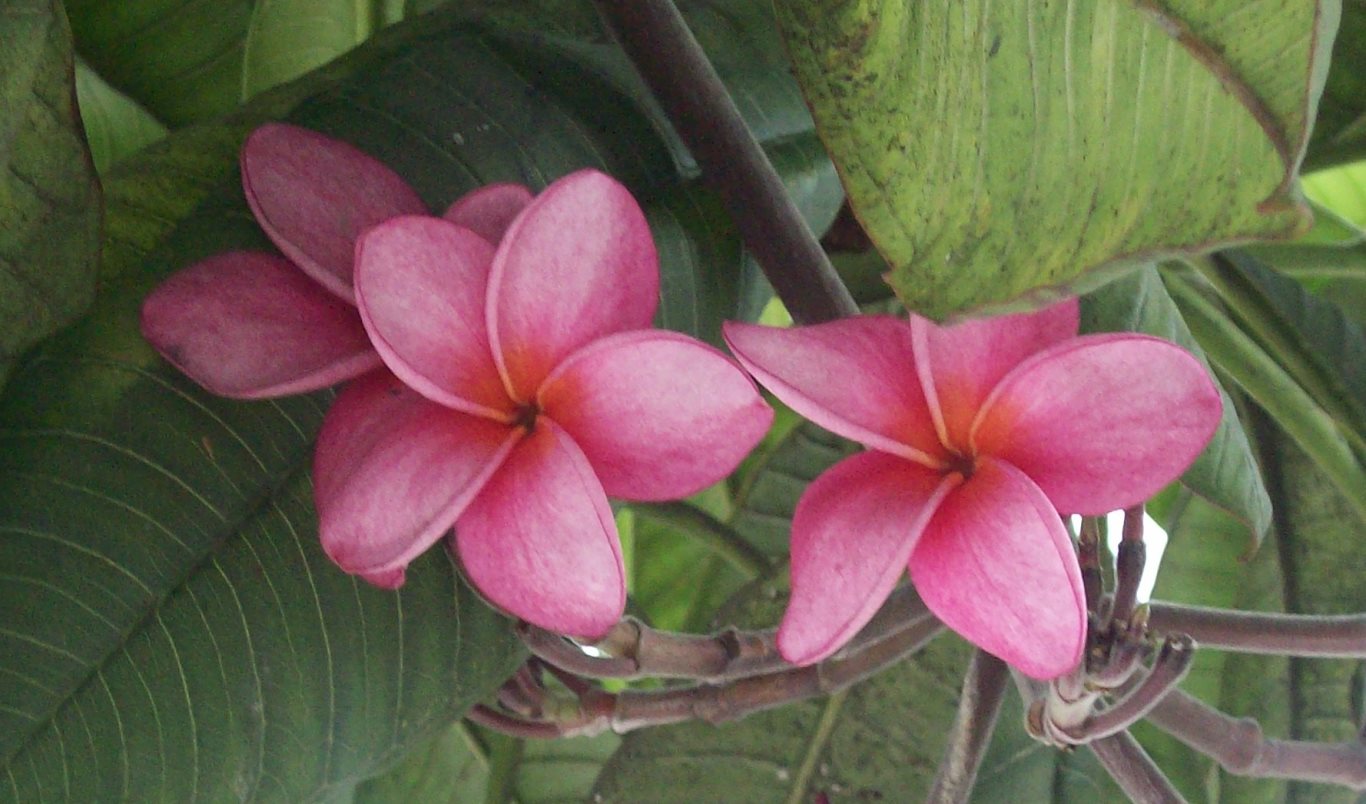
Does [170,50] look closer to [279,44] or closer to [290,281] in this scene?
[279,44]

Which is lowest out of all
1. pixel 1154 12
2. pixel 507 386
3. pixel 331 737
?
pixel 331 737

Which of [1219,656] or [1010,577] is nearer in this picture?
[1010,577]

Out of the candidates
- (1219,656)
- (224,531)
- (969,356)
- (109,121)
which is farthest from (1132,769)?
(109,121)

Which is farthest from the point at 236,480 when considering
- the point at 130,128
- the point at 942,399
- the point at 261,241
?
the point at 130,128

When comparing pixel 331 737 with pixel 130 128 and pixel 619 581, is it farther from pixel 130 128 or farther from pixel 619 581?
pixel 130 128

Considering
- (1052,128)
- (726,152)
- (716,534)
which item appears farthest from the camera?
(716,534)

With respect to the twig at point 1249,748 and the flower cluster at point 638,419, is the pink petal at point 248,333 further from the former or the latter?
the twig at point 1249,748
